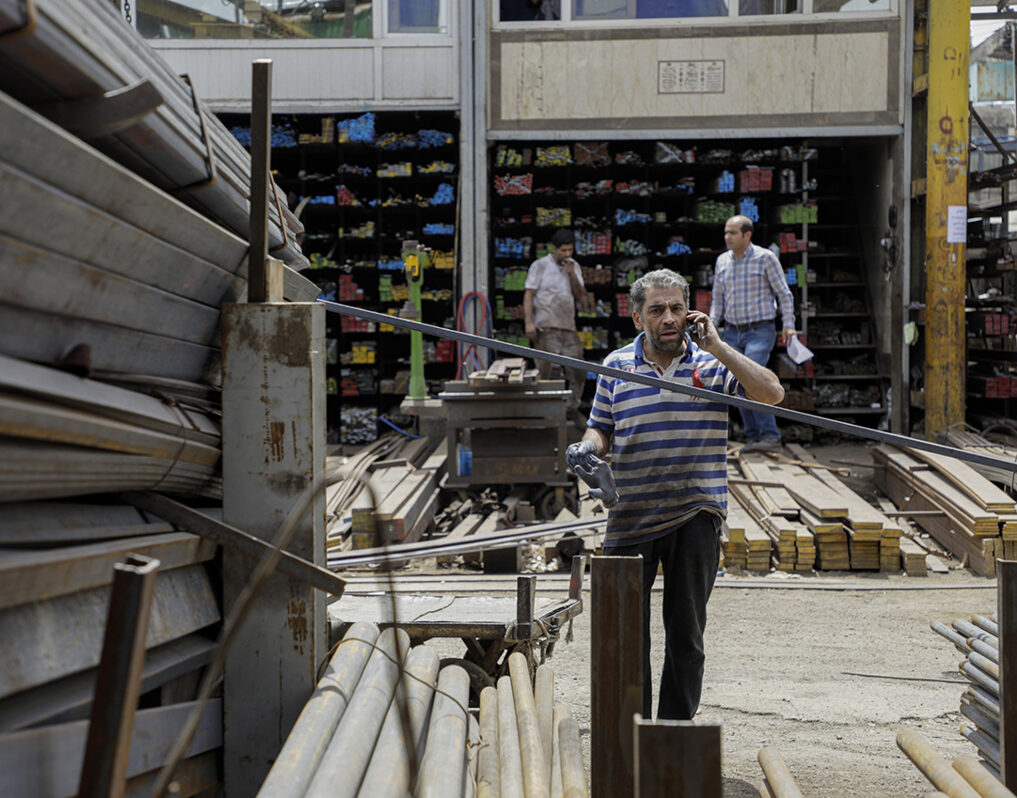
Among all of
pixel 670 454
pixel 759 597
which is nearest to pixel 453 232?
pixel 759 597

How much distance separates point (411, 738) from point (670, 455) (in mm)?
2644

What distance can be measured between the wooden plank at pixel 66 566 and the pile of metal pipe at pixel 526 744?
1079 millimetres

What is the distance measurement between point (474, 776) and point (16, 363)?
167cm

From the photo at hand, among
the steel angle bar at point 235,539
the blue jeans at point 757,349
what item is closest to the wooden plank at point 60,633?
the steel angle bar at point 235,539

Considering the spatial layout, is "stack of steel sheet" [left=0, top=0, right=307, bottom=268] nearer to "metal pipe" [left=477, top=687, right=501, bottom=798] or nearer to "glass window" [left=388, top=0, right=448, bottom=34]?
"metal pipe" [left=477, top=687, right=501, bottom=798]

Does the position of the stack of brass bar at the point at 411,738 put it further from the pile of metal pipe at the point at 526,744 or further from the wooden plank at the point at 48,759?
the wooden plank at the point at 48,759

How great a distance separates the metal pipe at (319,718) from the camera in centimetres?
203

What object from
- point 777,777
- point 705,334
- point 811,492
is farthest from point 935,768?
point 811,492

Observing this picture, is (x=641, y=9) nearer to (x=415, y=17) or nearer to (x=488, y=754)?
(x=415, y=17)

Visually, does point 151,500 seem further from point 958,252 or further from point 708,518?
point 958,252

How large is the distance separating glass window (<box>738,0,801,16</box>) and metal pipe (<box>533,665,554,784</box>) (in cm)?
1060

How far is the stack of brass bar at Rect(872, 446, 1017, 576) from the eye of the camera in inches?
309

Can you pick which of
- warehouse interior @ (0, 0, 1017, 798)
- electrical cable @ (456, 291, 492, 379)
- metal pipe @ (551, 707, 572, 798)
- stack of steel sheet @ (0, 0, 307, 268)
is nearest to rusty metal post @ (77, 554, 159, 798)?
warehouse interior @ (0, 0, 1017, 798)

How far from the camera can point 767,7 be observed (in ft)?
41.2
